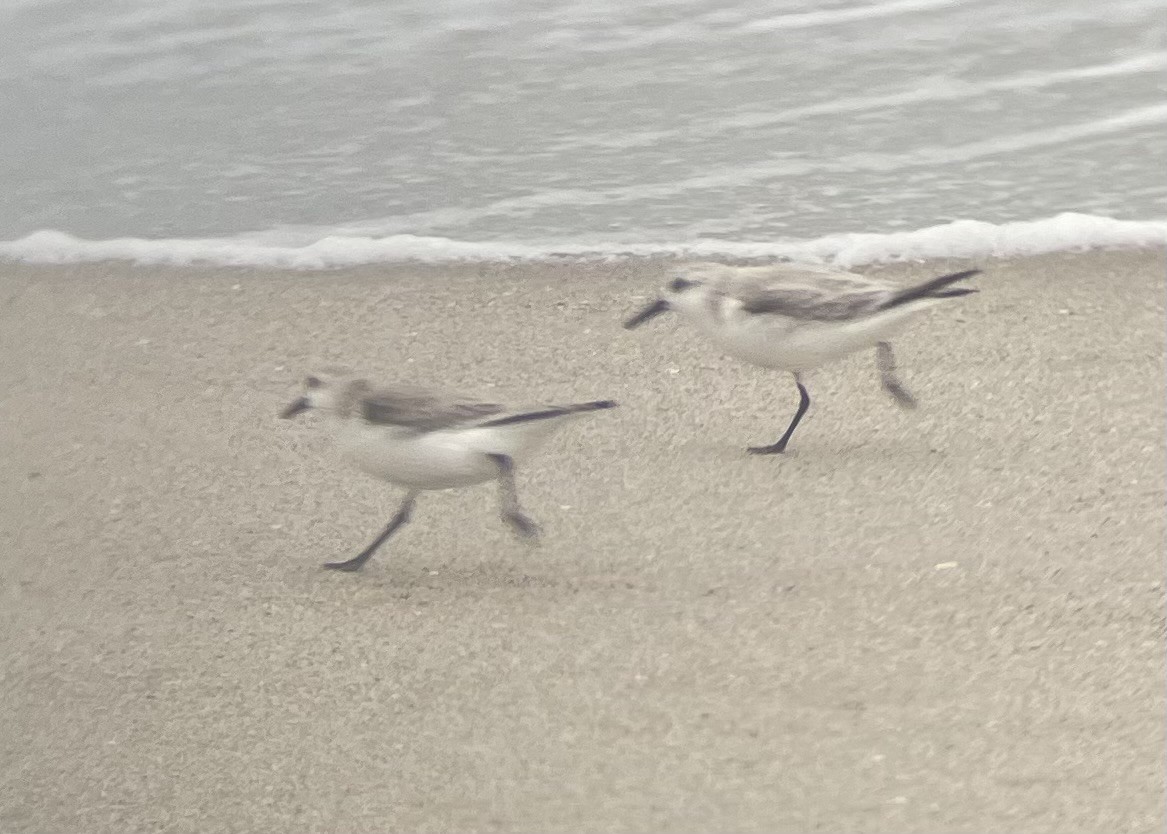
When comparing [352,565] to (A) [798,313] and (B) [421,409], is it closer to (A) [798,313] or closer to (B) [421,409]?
(B) [421,409]

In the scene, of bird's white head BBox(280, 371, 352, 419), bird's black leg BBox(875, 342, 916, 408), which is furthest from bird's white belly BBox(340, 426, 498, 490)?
bird's black leg BBox(875, 342, 916, 408)

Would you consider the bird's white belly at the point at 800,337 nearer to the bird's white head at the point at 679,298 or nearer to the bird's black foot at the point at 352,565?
the bird's white head at the point at 679,298

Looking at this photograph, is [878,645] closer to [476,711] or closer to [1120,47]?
[476,711]

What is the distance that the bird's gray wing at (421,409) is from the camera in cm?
457

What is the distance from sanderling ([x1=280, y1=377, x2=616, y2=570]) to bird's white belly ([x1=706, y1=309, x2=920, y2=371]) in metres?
0.84

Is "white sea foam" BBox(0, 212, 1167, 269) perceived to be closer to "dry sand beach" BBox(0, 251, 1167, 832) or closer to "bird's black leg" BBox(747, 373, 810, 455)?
"dry sand beach" BBox(0, 251, 1167, 832)

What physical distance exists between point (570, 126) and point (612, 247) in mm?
1638

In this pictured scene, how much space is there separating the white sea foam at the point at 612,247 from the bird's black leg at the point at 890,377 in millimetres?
1554

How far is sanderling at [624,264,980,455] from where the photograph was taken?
16.7ft

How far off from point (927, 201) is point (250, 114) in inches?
144

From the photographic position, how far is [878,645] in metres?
4.10

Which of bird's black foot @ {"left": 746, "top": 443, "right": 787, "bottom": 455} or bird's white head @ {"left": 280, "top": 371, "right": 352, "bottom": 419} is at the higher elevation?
bird's white head @ {"left": 280, "top": 371, "right": 352, "bottom": 419}

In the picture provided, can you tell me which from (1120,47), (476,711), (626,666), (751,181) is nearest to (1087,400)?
(626,666)

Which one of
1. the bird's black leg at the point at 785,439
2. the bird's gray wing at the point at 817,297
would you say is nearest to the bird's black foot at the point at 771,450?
the bird's black leg at the point at 785,439
